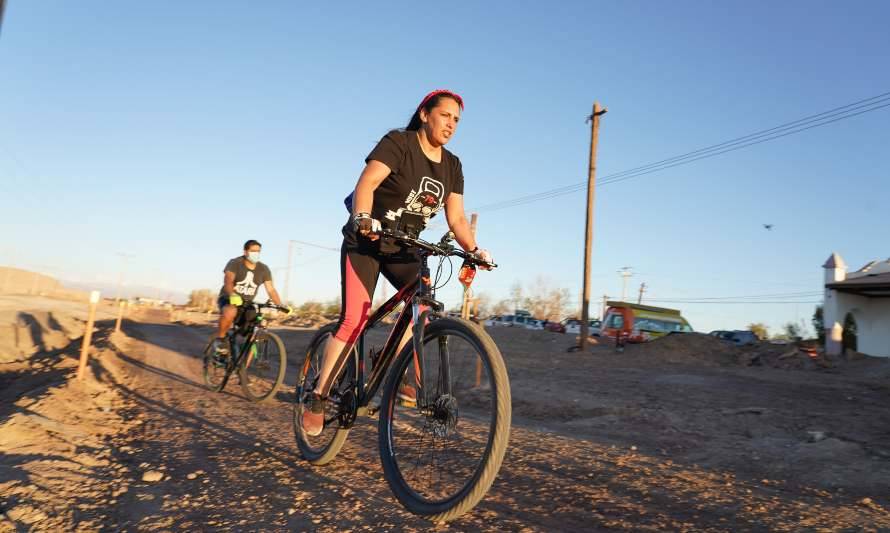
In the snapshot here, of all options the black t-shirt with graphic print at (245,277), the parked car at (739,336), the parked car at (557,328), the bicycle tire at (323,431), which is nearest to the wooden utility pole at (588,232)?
the parked car at (739,336)

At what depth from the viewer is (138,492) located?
10.4 feet

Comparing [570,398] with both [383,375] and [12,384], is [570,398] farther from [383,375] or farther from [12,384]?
[12,384]

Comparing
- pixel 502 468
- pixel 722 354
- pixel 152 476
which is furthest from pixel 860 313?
pixel 152 476

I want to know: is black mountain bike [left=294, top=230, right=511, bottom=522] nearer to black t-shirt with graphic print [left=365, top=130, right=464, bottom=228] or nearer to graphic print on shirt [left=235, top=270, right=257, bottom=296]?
black t-shirt with graphic print [left=365, top=130, right=464, bottom=228]

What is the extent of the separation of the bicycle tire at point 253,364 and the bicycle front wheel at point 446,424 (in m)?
4.25

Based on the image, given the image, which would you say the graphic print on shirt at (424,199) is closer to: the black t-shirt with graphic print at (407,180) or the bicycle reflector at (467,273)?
the black t-shirt with graphic print at (407,180)

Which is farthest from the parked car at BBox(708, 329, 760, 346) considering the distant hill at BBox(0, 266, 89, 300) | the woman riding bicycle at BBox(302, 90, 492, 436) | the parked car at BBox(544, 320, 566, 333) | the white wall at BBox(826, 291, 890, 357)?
the distant hill at BBox(0, 266, 89, 300)

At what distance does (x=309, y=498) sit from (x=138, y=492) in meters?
0.92

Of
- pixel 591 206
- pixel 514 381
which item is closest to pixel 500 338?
pixel 591 206

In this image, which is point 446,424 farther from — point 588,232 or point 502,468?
point 588,232

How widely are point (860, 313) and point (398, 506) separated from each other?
1012 inches

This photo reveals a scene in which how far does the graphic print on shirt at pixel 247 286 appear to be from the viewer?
26.2 ft

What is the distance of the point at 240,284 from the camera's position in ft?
26.3

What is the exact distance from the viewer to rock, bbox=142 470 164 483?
339 centimetres
